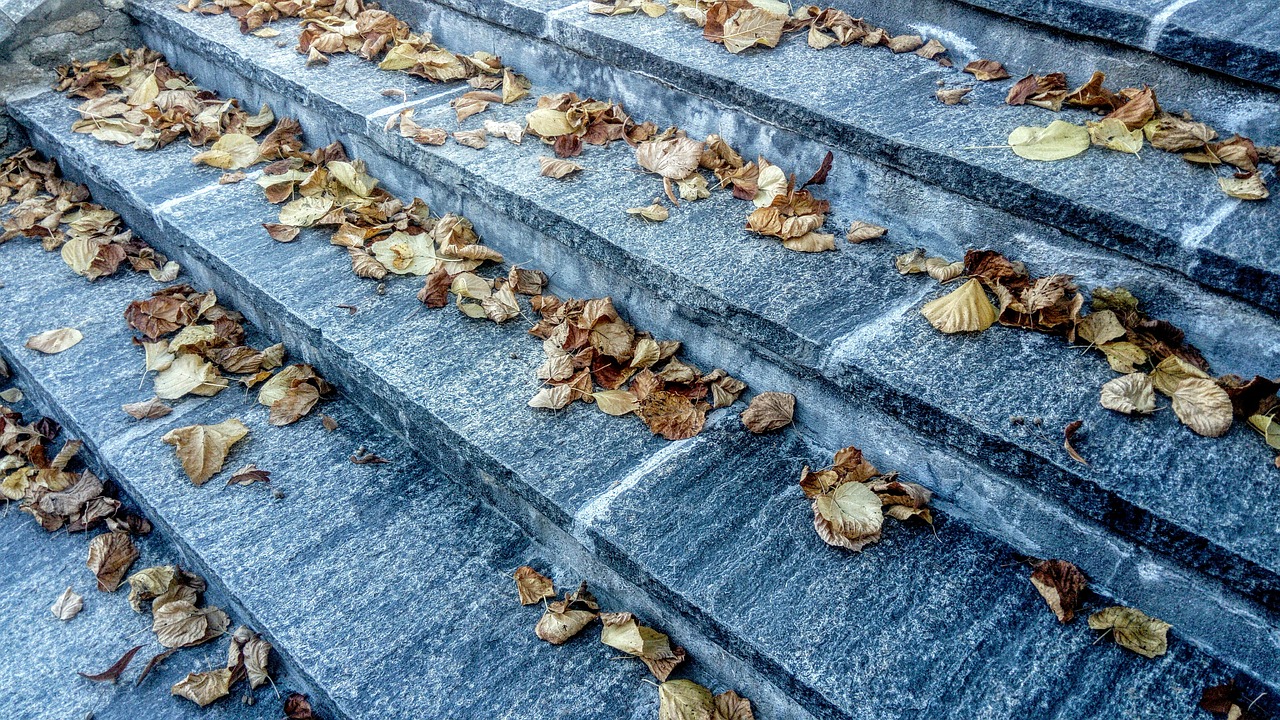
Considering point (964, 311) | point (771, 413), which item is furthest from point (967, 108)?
point (771, 413)

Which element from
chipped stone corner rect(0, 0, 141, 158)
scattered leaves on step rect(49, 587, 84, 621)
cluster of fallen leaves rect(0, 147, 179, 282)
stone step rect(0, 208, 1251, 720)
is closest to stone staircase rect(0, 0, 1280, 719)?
stone step rect(0, 208, 1251, 720)

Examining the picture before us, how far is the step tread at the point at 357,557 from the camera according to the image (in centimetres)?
192

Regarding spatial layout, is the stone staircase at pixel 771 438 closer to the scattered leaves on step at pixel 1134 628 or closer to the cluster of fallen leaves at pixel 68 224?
the scattered leaves on step at pixel 1134 628

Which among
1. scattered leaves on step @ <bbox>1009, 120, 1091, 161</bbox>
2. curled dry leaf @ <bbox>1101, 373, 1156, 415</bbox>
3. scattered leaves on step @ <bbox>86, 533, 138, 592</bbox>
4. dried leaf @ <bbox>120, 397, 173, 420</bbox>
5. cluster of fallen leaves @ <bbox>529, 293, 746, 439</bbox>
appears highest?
scattered leaves on step @ <bbox>1009, 120, 1091, 161</bbox>

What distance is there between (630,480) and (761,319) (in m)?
0.46

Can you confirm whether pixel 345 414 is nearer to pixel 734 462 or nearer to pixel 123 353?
pixel 123 353

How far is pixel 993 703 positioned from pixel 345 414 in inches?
72.2

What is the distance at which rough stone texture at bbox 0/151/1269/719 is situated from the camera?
1.64 m

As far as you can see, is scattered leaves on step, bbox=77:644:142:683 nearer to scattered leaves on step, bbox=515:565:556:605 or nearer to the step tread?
the step tread

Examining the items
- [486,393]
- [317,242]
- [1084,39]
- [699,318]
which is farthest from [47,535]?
[1084,39]

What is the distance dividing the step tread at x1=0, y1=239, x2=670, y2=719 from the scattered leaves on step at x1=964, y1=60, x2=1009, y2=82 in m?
1.74

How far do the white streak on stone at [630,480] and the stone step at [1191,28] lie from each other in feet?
4.65

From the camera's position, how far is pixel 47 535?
2.55 metres

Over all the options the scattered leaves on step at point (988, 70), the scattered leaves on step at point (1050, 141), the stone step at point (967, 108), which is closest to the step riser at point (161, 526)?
the stone step at point (967, 108)
